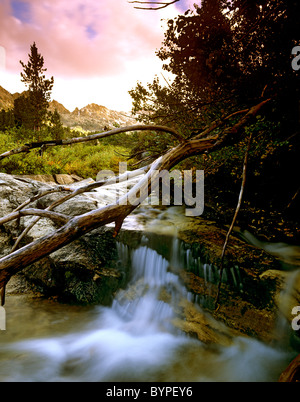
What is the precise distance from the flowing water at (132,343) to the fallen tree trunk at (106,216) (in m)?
2.44

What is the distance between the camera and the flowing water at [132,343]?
2840 millimetres

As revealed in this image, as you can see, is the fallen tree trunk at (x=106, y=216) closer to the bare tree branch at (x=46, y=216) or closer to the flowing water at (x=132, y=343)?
the bare tree branch at (x=46, y=216)

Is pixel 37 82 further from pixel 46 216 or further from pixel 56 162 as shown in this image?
pixel 46 216

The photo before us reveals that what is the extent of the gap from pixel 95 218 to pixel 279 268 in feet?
10.7

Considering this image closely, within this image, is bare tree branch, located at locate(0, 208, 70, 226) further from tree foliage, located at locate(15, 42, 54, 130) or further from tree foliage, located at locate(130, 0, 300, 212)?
tree foliage, located at locate(15, 42, 54, 130)

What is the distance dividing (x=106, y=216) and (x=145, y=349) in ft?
9.67

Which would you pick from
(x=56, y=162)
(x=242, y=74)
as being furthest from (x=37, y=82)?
(x=242, y=74)

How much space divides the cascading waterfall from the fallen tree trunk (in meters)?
2.41

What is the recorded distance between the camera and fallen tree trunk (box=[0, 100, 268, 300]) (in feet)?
3.76

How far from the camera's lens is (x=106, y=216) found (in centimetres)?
146

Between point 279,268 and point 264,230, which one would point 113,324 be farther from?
point 264,230

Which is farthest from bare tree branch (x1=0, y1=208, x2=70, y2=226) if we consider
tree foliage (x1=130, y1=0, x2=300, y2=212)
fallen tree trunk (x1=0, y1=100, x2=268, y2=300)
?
tree foliage (x1=130, y1=0, x2=300, y2=212)
